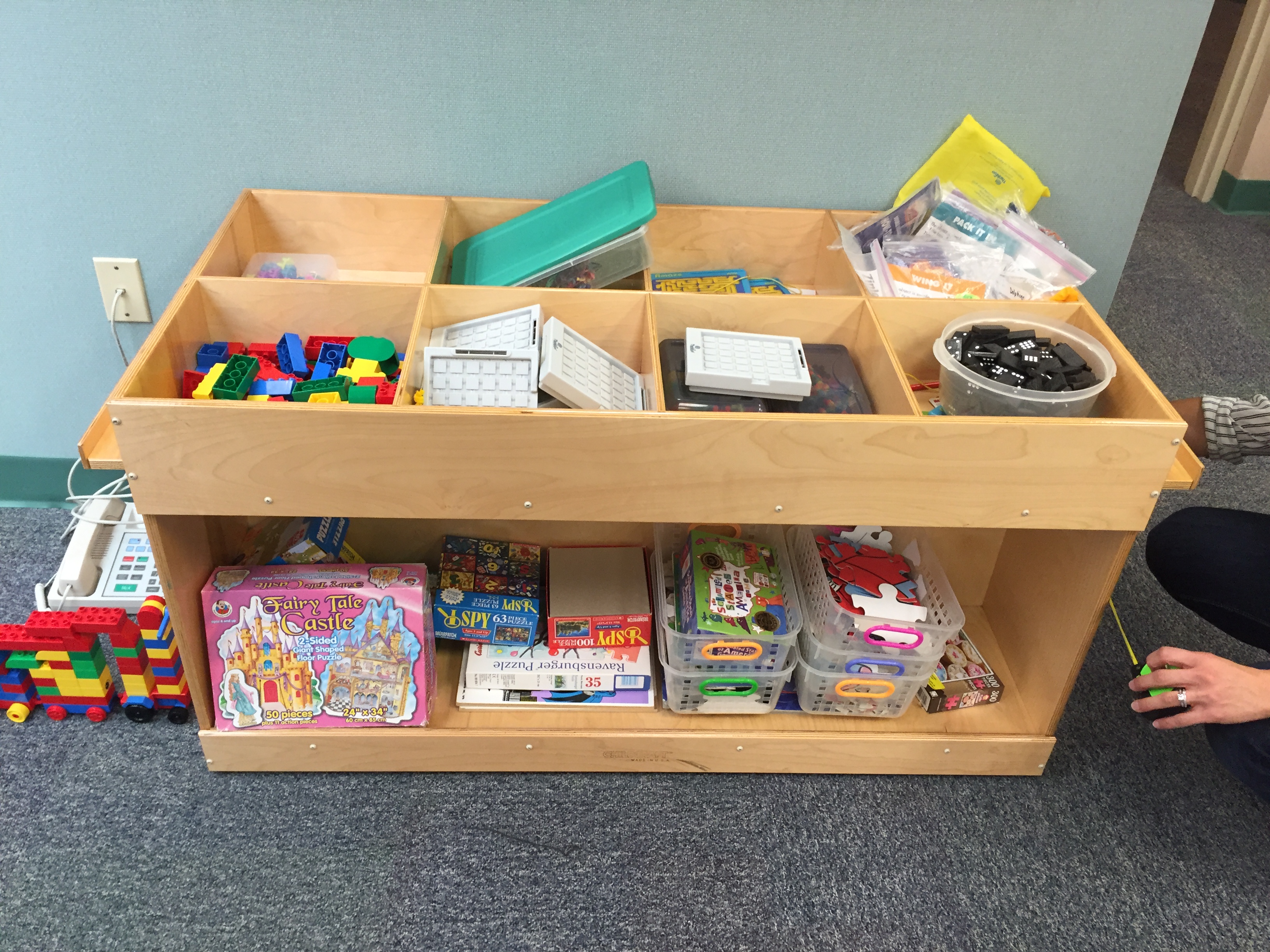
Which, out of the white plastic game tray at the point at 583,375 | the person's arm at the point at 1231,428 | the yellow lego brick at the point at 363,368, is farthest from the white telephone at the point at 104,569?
the person's arm at the point at 1231,428

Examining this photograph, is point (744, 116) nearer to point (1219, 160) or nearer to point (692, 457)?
point (692, 457)

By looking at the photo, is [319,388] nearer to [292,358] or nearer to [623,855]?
[292,358]

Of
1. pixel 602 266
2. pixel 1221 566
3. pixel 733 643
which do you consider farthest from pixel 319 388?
pixel 1221 566

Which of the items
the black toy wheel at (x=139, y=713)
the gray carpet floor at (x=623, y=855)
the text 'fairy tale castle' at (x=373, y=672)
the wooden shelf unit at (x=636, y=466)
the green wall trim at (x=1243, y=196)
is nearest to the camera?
the wooden shelf unit at (x=636, y=466)

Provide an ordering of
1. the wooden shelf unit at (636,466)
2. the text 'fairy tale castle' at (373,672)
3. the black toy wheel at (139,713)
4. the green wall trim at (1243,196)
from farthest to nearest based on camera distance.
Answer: the green wall trim at (1243,196), the black toy wheel at (139,713), the text 'fairy tale castle' at (373,672), the wooden shelf unit at (636,466)

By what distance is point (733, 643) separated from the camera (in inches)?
53.9

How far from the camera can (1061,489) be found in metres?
1.17

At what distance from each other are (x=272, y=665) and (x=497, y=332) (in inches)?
22.4

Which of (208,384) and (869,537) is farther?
(869,537)

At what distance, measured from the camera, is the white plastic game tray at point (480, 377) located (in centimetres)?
120

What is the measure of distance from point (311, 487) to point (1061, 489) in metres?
0.92

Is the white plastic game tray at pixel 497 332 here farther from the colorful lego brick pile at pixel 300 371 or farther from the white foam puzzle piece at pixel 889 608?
the white foam puzzle piece at pixel 889 608

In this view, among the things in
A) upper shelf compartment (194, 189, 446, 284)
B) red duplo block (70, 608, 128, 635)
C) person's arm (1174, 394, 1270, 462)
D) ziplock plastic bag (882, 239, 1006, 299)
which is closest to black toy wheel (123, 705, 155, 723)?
red duplo block (70, 608, 128, 635)

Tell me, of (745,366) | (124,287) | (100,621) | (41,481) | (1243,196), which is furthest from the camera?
(1243,196)
